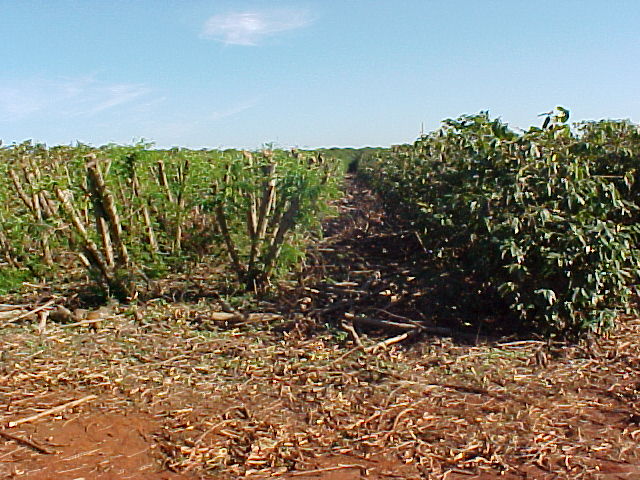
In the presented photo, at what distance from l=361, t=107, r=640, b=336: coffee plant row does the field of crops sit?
2 cm

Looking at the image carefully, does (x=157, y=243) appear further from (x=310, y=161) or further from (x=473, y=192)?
(x=473, y=192)

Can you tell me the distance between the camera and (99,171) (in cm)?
617

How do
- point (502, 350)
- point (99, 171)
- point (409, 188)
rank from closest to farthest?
point (502, 350)
point (99, 171)
point (409, 188)

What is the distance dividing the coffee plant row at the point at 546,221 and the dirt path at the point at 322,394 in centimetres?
33

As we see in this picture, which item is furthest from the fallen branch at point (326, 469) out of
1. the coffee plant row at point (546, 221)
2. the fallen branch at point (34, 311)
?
the fallen branch at point (34, 311)

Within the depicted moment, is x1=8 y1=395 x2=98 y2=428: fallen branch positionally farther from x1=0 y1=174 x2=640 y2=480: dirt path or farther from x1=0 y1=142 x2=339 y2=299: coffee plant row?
x1=0 y1=142 x2=339 y2=299: coffee plant row

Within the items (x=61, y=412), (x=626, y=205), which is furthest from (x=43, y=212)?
(x=626, y=205)

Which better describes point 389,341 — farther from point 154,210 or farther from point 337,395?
point 154,210

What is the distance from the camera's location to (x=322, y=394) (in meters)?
4.62

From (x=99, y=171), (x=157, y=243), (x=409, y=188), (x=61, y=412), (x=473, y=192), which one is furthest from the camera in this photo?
(x=409, y=188)

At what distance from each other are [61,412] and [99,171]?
8.25 ft

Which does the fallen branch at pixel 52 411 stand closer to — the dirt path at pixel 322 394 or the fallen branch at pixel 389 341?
the dirt path at pixel 322 394

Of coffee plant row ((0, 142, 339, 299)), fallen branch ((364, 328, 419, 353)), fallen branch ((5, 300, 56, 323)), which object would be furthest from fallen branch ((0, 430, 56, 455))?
coffee plant row ((0, 142, 339, 299))

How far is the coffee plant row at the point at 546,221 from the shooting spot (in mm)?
5289
